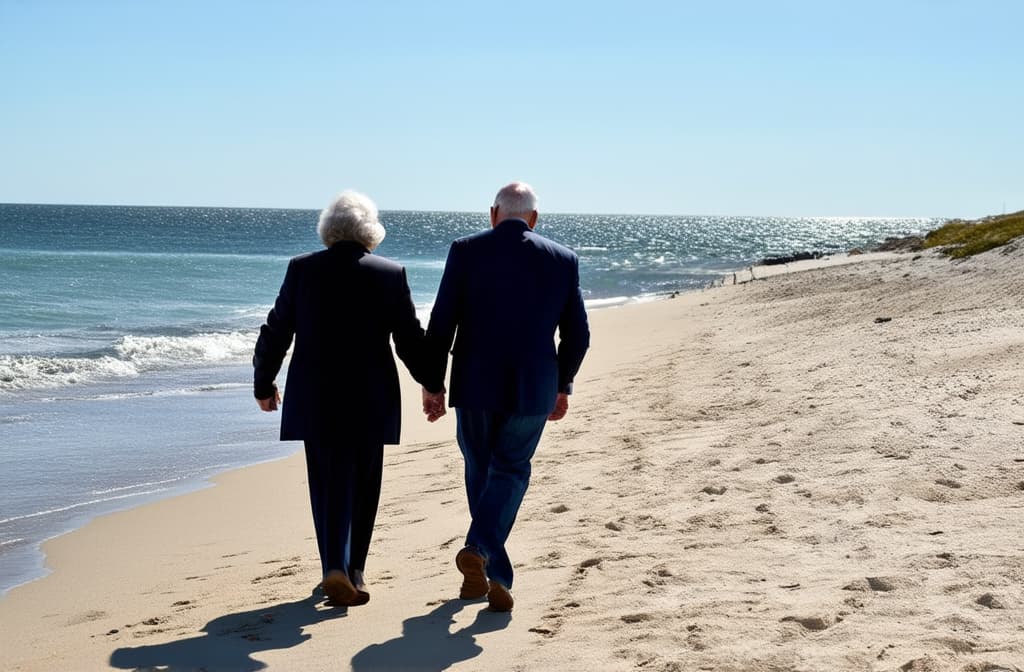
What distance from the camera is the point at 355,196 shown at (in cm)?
473

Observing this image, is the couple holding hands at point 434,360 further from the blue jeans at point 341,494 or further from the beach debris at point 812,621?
the beach debris at point 812,621

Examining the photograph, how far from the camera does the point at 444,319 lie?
179 inches

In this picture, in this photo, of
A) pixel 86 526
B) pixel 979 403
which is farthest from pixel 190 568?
pixel 979 403

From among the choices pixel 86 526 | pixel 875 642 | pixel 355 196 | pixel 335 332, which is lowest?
pixel 86 526

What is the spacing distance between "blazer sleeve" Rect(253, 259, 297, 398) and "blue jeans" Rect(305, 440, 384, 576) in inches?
13.6

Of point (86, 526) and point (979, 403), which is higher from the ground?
point (979, 403)

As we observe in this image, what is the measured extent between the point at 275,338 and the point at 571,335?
128 centimetres

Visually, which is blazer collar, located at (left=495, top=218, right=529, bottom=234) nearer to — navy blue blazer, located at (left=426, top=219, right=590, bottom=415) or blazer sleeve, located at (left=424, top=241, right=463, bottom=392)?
navy blue blazer, located at (left=426, top=219, right=590, bottom=415)

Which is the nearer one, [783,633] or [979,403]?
[783,633]

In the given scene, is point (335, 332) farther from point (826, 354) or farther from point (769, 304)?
point (769, 304)

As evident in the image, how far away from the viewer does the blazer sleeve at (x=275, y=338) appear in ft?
15.2

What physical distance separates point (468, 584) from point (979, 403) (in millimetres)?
4041

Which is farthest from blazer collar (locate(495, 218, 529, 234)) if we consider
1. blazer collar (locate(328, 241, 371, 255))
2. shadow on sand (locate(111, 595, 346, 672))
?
shadow on sand (locate(111, 595, 346, 672))

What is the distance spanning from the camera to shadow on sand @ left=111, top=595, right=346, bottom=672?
401 cm
